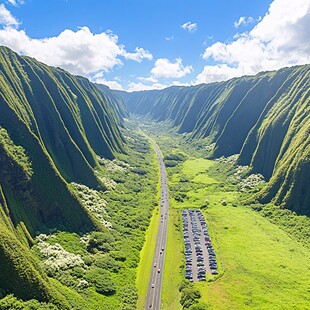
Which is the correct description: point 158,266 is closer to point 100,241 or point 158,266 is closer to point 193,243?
point 100,241

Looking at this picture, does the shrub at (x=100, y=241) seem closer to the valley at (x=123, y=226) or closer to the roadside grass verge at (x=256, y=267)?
the valley at (x=123, y=226)

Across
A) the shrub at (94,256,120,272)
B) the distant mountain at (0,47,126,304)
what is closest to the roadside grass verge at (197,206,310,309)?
the shrub at (94,256,120,272)

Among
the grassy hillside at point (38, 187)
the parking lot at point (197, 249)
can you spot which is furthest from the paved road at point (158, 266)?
the parking lot at point (197, 249)

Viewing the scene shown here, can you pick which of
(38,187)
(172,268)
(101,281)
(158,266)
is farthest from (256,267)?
(38,187)

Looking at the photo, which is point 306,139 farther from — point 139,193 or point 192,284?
point 192,284

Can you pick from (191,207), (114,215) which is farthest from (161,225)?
(191,207)
